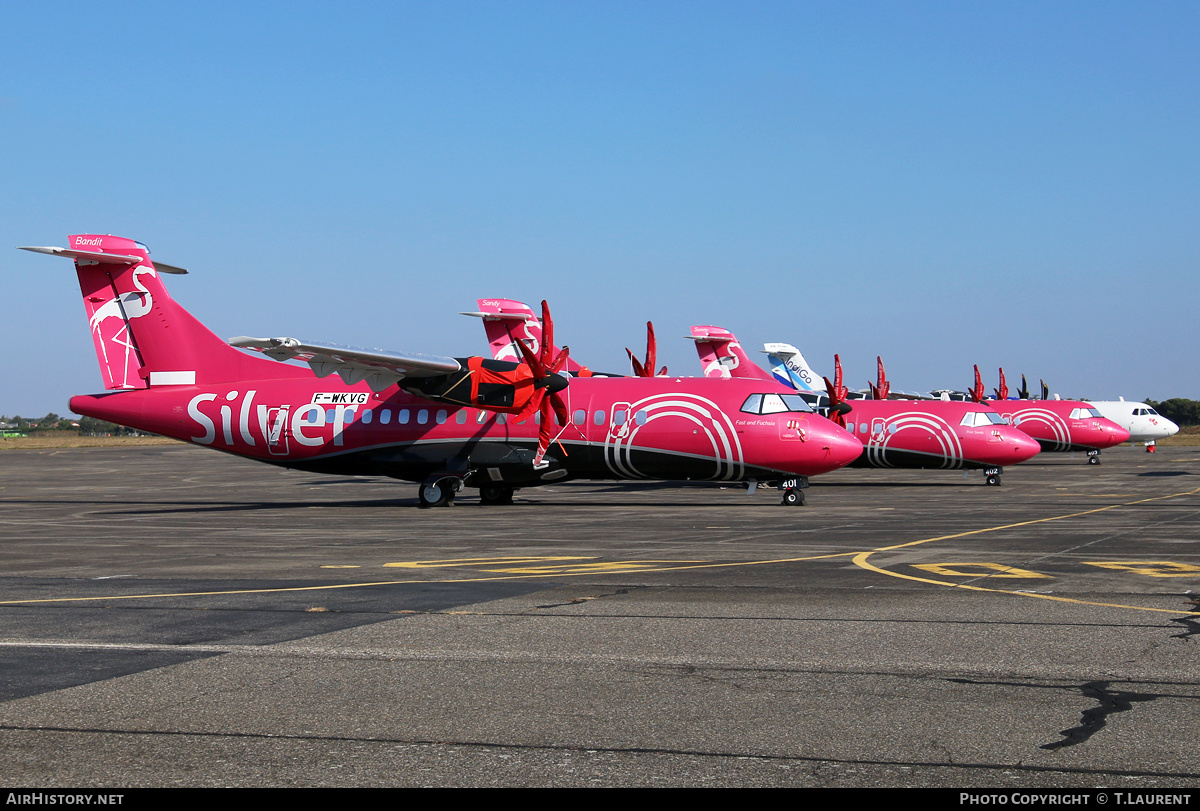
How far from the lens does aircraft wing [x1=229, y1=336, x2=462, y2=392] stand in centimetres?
2647

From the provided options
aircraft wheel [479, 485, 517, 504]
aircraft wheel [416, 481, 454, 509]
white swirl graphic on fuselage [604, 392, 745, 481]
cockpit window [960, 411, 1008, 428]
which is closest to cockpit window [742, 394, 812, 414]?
white swirl graphic on fuselage [604, 392, 745, 481]

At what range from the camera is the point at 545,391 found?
97.0ft

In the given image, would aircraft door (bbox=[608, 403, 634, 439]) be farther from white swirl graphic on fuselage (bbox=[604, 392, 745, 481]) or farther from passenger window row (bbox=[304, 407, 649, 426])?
passenger window row (bbox=[304, 407, 649, 426])

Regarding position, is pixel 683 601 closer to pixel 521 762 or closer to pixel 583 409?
pixel 521 762

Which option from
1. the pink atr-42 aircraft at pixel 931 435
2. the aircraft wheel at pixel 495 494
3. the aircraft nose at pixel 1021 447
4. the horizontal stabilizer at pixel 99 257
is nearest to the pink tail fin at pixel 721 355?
the pink atr-42 aircraft at pixel 931 435

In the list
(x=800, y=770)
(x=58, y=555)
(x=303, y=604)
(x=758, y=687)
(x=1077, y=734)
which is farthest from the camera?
(x=58, y=555)

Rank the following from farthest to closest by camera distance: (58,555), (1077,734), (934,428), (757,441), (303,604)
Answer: (934,428) < (757,441) < (58,555) < (303,604) < (1077,734)

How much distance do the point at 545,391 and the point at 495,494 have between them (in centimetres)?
496

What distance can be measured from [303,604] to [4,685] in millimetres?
4204

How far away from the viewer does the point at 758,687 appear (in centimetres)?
784

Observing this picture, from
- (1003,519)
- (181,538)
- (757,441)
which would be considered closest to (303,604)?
(181,538)

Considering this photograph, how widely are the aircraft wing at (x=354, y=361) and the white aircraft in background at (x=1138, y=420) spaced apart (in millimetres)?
49949

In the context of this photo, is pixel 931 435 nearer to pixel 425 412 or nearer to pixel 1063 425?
pixel 1063 425

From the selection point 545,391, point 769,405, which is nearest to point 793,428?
point 769,405
